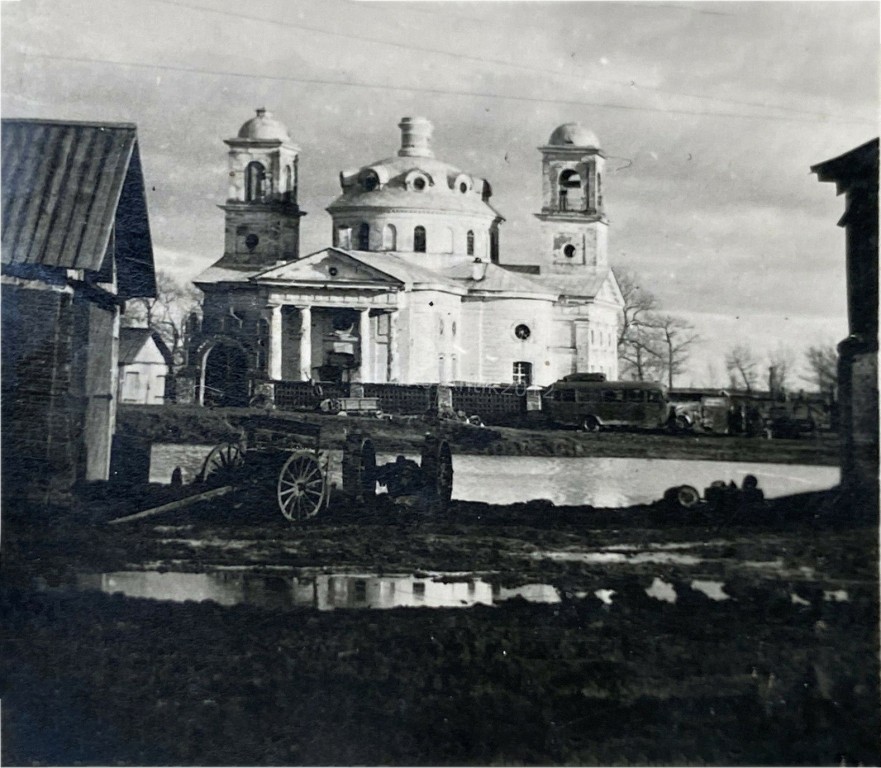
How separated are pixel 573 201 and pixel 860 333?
1873mm

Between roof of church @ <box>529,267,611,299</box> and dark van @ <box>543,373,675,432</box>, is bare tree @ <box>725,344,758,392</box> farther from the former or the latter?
roof of church @ <box>529,267,611,299</box>

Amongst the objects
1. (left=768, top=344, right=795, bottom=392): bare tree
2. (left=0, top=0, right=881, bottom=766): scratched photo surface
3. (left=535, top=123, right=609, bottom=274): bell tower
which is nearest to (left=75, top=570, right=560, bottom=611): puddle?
(left=0, top=0, right=881, bottom=766): scratched photo surface

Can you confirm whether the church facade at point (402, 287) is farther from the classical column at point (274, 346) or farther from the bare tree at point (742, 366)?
the bare tree at point (742, 366)

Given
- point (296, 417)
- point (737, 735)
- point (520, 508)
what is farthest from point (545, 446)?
point (737, 735)

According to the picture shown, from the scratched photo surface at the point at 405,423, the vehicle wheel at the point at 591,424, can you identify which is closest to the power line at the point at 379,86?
the scratched photo surface at the point at 405,423

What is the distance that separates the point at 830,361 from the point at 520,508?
2.02 m

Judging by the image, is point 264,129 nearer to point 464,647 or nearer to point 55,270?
point 55,270

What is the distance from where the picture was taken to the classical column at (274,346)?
247 inches

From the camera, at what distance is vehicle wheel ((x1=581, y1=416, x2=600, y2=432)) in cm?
609

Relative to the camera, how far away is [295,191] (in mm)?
6426

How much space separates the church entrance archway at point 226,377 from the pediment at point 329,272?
513 millimetres

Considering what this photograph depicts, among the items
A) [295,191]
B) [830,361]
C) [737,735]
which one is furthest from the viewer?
[295,191]

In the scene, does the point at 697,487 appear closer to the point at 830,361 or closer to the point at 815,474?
the point at 815,474

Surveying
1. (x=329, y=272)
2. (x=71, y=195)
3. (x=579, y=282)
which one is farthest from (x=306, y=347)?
(x=579, y=282)
